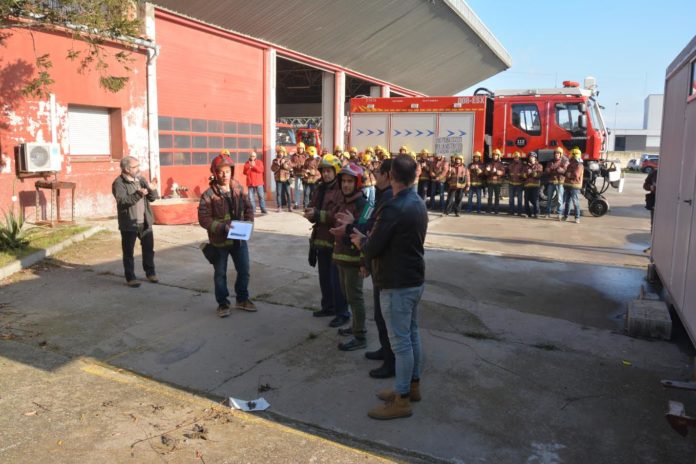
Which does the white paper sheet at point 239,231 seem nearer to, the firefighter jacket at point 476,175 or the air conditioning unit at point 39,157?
the air conditioning unit at point 39,157

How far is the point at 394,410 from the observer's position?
159 inches

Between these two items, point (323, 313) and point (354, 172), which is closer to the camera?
point (354, 172)

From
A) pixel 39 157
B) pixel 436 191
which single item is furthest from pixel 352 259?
pixel 436 191

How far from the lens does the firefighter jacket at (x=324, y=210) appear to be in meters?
5.71

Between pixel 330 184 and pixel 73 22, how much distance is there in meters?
5.75

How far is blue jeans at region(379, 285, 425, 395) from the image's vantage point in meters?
3.95

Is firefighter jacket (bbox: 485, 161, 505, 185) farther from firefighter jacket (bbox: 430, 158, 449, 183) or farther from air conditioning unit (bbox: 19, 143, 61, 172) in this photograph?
air conditioning unit (bbox: 19, 143, 61, 172)

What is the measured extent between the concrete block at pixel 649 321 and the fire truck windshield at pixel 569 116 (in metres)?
10.7

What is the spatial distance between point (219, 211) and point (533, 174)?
1119 centimetres

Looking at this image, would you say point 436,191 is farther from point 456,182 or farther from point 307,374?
point 307,374

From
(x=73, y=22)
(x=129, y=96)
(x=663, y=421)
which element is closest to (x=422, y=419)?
(x=663, y=421)

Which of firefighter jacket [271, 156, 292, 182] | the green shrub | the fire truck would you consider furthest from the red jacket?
the green shrub

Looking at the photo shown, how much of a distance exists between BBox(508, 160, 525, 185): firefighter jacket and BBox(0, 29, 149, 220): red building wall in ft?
32.1

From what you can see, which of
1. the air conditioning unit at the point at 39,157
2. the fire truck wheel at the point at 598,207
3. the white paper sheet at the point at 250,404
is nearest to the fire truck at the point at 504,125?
the fire truck wheel at the point at 598,207
